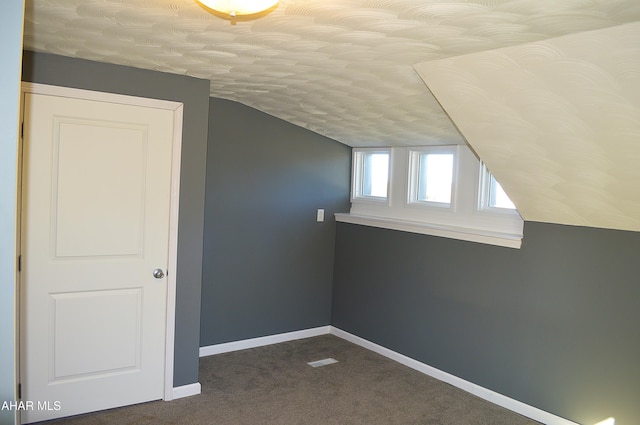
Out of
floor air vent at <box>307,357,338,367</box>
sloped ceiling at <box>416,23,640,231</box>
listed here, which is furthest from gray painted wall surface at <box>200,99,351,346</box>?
sloped ceiling at <box>416,23,640,231</box>

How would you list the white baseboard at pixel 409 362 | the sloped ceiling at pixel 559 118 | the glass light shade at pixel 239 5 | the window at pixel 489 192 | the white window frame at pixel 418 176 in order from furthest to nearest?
the white window frame at pixel 418 176
the window at pixel 489 192
the white baseboard at pixel 409 362
the sloped ceiling at pixel 559 118
the glass light shade at pixel 239 5

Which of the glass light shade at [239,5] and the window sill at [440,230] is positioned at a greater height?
the glass light shade at [239,5]

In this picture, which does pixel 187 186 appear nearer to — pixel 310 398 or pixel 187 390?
pixel 187 390

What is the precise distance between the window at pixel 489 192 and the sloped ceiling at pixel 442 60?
1.65ft

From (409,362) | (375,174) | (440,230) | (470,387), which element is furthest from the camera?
(375,174)

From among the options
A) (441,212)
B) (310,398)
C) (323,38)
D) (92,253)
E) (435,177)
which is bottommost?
(310,398)

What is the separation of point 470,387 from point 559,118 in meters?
2.16

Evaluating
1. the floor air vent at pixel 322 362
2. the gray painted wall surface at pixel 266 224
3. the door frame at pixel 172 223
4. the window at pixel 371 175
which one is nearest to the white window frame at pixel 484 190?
the window at pixel 371 175

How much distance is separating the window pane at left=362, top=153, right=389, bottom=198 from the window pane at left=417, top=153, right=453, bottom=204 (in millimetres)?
399

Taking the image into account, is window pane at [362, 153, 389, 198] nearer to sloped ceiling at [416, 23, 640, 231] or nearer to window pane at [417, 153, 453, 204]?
window pane at [417, 153, 453, 204]

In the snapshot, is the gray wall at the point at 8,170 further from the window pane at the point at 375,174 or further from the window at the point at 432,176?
the window pane at the point at 375,174

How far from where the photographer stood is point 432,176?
436cm

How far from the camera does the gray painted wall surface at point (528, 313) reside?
2.95 metres

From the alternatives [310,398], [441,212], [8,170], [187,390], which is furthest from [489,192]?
[8,170]
